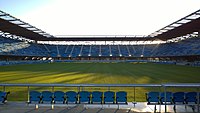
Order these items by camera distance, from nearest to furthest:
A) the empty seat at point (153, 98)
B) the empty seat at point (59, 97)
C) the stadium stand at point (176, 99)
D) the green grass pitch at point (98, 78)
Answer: the stadium stand at point (176, 99) < the empty seat at point (153, 98) < the empty seat at point (59, 97) < the green grass pitch at point (98, 78)

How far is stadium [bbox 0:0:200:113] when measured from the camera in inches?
452

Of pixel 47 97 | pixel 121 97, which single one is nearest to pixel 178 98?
pixel 121 97

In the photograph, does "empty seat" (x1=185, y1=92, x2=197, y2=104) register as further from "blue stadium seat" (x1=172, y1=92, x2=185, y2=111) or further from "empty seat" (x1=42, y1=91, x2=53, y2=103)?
"empty seat" (x1=42, y1=91, x2=53, y2=103)

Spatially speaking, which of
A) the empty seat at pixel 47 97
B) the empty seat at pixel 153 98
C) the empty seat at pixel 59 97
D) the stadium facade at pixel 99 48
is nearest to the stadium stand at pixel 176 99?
the empty seat at pixel 153 98

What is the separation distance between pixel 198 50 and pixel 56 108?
6538 cm

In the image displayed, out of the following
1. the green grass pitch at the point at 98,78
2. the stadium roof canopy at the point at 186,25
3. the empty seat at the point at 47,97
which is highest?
the stadium roof canopy at the point at 186,25

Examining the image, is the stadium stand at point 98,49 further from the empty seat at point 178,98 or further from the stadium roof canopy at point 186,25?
the empty seat at point 178,98

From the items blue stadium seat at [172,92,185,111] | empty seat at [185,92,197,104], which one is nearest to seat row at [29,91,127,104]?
blue stadium seat at [172,92,185,111]

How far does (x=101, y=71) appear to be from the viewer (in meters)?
38.6

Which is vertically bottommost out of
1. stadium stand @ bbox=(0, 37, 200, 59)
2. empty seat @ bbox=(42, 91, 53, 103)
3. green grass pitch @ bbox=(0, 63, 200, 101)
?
green grass pitch @ bbox=(0, 63, 200, 101)

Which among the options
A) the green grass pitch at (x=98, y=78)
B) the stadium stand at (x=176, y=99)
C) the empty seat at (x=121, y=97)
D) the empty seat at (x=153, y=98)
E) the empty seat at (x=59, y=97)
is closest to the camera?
the stadium stand at (x=176, y=99)

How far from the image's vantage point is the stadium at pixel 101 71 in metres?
11.5

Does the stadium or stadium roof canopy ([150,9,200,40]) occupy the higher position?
stadium roof canopy ([150,9,200,40])

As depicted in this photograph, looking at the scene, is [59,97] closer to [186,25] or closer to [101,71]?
[101,71]
